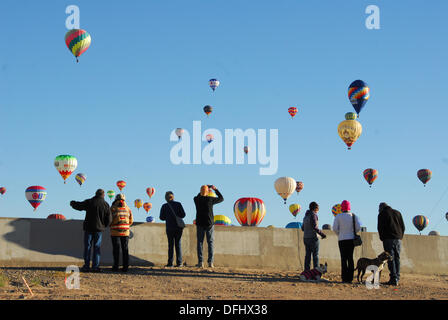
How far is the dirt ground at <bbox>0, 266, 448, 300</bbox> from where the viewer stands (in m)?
10.2

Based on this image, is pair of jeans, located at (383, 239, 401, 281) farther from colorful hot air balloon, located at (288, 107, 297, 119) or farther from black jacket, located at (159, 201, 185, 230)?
colorful hot air balloon, located at (288, 107, 297, 119)

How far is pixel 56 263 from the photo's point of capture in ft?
48.5

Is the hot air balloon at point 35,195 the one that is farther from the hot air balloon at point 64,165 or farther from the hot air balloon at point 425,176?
the hot air balloon at point 425,176

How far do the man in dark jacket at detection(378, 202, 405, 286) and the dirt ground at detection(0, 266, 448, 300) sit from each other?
36 centimetres

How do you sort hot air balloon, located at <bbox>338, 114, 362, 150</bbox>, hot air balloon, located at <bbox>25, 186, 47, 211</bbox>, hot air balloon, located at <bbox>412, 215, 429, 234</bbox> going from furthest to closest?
hot air balloon, located at <bbox>412, 215, 429, 234</bbox>, hot air balloon, located at <bbox>25, 186, 47, 211</bbox>, hot air balloon, located at <bbox>338, 114, 362, 150</bbox>

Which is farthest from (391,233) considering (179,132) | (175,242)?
(179,132)

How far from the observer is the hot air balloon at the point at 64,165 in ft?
194

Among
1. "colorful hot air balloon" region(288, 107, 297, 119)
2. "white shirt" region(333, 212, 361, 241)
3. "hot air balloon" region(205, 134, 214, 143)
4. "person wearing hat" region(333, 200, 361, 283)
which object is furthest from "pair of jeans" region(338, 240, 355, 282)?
"hot air balloon" region(205, 134, 214, 143)

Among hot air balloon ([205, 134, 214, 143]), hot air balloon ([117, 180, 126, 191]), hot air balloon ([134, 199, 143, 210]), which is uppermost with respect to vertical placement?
hot air balloon ([205, 134, 214, 143])

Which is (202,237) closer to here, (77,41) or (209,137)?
(77,41)

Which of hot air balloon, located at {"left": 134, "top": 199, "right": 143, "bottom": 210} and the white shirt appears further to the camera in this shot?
hot air balloon, located at {"left": 134, "top": 199, "right": 143, "bottom": 210}

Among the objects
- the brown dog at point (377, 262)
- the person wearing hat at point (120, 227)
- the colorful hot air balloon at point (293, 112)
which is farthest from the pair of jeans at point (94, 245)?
the colorful hot air balloon at point (293, 112)

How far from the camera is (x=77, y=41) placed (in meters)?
46.8
